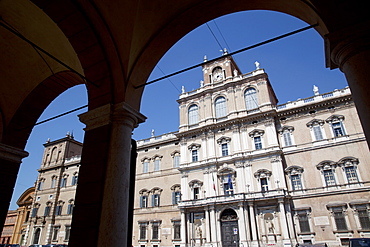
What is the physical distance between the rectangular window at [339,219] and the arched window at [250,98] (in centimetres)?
1088

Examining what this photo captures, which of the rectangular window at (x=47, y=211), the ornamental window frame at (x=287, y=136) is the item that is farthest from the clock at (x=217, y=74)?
the rectangular window at (x=47, y=211)

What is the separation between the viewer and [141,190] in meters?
28.5

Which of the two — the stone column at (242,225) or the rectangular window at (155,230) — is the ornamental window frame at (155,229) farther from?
the stone column at (242,225)

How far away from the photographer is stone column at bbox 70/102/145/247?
12.2 feet

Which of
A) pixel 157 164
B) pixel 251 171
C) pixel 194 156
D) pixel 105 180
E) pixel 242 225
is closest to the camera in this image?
pixel 105 180

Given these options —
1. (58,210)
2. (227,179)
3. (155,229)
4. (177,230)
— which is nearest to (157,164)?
(155,229)

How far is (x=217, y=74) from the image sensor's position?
28828 mm

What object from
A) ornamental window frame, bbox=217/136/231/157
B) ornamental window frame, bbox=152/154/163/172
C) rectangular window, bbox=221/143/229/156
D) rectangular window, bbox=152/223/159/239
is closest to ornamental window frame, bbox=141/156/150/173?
ornamental window frame, bbox=152/154/163/172

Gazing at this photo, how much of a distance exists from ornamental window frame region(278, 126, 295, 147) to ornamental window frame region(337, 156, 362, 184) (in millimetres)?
4003

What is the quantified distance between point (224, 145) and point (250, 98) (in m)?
5.32

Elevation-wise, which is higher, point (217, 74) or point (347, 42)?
point (217, 74)

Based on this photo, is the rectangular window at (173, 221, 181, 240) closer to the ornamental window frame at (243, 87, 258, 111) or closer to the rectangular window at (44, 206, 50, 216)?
the ornamental window frame at (243, 87, 258, 111)

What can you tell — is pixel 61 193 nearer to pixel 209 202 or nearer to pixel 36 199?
pixel 36 199

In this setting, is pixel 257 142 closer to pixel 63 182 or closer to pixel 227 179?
pixel 227 179
